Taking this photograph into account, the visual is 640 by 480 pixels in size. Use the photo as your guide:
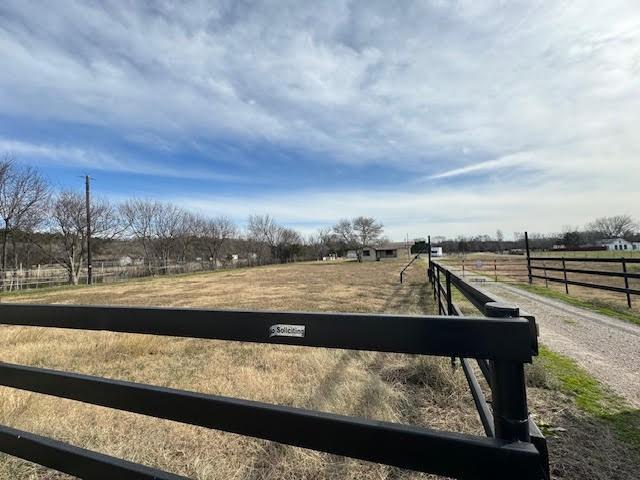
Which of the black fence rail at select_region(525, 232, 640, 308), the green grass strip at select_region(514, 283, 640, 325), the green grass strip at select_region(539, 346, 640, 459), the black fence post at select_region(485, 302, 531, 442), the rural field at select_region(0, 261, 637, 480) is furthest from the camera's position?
the black fence rail at select_region(525, 232, 640, 308)

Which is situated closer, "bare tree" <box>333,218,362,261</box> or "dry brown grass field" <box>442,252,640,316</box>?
"dry brown grass field" <box>442,252,640,316</box>

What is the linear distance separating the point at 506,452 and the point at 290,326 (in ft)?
2.45

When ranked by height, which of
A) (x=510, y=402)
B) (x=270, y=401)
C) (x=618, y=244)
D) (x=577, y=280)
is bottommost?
(x=577, y=280)

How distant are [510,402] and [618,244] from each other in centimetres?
11464

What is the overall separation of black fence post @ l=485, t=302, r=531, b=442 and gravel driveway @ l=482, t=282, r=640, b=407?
11.3 ft

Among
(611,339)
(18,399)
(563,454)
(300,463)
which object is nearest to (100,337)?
(18,399)

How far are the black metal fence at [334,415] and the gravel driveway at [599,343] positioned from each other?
3.33 m

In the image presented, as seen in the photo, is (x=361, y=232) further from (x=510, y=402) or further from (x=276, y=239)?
(x=510, y=402)

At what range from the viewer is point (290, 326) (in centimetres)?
122

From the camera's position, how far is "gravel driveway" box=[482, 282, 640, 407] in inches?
149

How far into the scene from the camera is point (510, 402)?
0.95 m

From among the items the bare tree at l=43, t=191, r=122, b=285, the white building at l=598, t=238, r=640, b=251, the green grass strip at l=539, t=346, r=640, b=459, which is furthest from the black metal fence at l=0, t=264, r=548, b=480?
the white building at l=598, t=238, r=640, b=251

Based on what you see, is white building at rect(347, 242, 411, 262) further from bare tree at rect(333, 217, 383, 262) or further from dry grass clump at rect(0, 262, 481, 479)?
dry grass clump at rect(0, 262, 481, 479)

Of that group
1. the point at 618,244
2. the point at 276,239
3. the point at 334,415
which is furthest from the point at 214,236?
the point at 618,244
